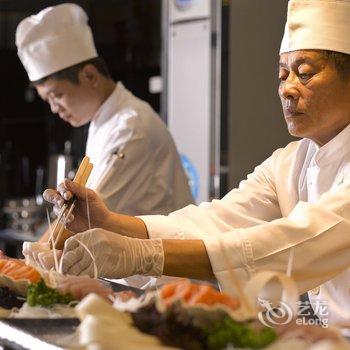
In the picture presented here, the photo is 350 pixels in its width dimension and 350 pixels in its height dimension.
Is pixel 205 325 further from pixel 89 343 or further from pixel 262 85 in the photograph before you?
pixel 262 85

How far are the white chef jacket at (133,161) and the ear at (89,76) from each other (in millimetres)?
127

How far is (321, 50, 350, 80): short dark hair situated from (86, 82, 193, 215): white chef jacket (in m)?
1.39

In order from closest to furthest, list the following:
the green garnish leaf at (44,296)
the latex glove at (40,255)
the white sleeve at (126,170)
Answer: the green garnish leaf at (44,296)
the latex glove at (40,255)
the white sleeve at (126,170)

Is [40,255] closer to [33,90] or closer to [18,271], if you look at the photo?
[18,271]

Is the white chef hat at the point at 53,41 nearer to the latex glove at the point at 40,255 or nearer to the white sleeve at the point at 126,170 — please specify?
the white sleeve at the point at 126,170

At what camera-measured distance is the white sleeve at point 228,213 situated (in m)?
3.00

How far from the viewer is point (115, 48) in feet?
25.6

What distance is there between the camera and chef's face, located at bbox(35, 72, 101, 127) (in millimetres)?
4391

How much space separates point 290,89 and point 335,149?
0.24m

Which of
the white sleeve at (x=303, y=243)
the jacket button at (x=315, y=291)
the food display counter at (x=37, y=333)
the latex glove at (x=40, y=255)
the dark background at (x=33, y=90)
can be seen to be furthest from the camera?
the dark background at (x=33, y=90)

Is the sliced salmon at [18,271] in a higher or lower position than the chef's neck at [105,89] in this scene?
lower

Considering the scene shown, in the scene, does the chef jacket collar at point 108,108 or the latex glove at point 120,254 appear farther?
the chef jacket collar at point 108,108

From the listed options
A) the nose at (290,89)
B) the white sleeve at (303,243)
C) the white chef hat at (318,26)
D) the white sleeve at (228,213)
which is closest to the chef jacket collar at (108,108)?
the white sleeve at (228,213)

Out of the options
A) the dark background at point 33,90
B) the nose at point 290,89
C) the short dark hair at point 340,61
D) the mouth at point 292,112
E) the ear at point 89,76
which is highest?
the short dark hair at point 340,61
